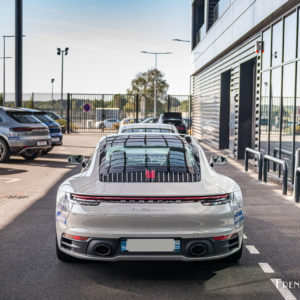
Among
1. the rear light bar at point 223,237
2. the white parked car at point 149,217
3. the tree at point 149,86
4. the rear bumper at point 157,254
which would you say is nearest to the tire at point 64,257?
the white parked car at point 149,217

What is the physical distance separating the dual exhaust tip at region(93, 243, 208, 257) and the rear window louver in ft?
2.06

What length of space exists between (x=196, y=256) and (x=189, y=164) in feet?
3.60

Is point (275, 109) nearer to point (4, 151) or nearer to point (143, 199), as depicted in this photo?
point (4, 151)

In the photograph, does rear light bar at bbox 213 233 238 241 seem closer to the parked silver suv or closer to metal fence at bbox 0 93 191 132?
the parked silver suv

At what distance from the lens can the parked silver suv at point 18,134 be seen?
1484 centimetres

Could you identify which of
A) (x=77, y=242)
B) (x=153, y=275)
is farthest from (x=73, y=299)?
(x=153, y=275)

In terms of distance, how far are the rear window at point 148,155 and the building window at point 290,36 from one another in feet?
19.7

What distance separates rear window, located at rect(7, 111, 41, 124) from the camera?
15195 millimetres

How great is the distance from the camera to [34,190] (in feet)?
32.1

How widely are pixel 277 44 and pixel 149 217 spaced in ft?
29.8

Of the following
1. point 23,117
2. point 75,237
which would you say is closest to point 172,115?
point 23,117

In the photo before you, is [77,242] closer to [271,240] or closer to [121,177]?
[121,177]

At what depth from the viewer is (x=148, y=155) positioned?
203 inches

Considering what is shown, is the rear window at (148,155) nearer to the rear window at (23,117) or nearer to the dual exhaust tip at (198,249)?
the dual exhaust tip at (198,249)
